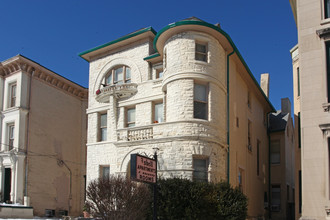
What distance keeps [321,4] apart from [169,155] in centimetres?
952

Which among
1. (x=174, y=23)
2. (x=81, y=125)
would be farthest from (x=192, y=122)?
(x=81, y=125)

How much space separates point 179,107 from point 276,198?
48.7 ft

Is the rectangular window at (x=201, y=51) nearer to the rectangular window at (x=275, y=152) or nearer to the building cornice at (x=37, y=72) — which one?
the rectangular window at (x=275, y=152)

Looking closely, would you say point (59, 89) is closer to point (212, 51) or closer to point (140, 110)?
point (140, 110)

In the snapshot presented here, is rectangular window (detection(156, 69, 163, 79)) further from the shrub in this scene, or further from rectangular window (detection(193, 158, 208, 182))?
the shrub

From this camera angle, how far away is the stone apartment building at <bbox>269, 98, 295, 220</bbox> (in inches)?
1164

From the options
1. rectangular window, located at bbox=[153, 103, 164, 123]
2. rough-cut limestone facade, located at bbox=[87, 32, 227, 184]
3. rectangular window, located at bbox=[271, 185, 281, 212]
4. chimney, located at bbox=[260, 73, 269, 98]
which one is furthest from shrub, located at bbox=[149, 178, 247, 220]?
chimney, located at bbox=[260, 73, 269, 98]

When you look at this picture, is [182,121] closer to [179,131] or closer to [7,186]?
[179,131]

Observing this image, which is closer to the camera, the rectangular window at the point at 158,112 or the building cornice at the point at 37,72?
the rectangular window at the point at 158,112

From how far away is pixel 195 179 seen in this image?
61.1ft

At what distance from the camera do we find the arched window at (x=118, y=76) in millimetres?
24875

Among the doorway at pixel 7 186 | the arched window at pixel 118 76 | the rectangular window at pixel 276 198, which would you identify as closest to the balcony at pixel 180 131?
the arched window at pixel 118 76

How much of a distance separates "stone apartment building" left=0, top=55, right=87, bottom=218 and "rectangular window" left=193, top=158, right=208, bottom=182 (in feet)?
43.0

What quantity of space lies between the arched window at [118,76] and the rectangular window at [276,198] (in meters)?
14.5
